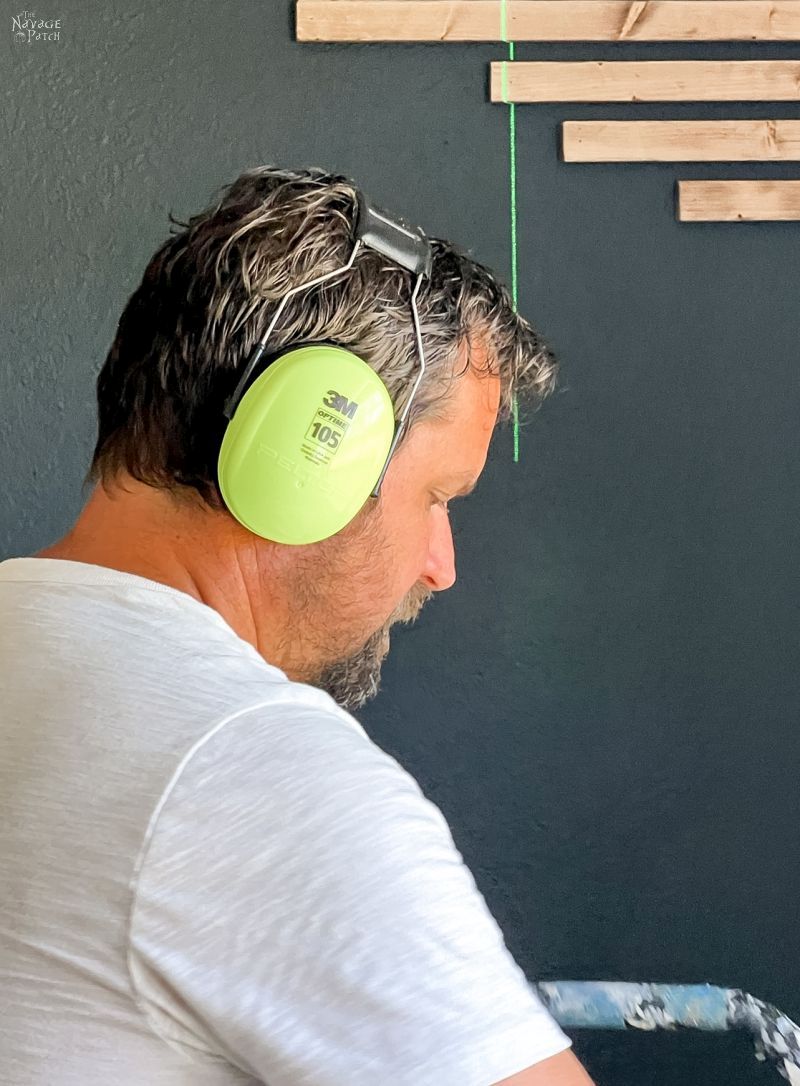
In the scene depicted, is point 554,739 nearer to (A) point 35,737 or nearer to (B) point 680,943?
(B) point 680,943

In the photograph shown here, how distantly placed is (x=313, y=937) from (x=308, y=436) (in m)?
0.34

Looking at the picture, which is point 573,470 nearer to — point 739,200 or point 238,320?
point 739,200

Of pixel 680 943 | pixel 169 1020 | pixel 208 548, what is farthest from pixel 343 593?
pixel 680 943

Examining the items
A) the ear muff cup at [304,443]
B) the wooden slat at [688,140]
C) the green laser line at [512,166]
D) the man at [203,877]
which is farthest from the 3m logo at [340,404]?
the wooden slat at [688,140]

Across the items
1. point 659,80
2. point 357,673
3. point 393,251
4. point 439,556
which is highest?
point 659,80

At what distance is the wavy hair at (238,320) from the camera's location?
713mm

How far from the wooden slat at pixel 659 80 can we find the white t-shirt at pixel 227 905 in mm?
1093

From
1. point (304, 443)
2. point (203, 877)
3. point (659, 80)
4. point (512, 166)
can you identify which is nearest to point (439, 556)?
point (304, 443)

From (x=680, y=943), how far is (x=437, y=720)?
446mm

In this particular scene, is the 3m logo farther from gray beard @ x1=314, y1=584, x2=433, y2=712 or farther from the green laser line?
the green laser line

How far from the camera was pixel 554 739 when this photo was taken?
1455 mm

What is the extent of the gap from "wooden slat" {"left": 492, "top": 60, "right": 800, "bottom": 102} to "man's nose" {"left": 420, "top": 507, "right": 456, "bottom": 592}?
74cm

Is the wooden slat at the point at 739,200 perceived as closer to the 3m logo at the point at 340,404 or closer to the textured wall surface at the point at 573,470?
the textured wall surface at the point at 573,470

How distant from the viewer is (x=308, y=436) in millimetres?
718
